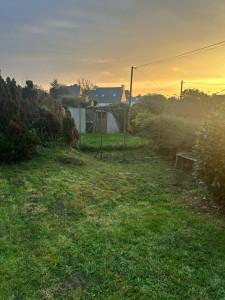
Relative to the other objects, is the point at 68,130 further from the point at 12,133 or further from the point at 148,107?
the point at 148,107

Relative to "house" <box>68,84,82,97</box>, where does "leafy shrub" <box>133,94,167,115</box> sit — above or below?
below

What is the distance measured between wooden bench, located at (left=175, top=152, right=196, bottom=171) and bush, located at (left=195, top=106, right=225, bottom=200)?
9.36 feet

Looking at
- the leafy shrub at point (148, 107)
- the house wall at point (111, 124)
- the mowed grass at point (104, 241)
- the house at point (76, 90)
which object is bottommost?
the mowed grass at point (104, 241)

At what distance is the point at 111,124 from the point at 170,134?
768 cm

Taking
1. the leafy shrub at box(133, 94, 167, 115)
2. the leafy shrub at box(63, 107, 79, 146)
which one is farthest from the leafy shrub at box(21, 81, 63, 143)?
the leafy shrub at box(133, 94, 167, 115)

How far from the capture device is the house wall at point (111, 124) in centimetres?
1569

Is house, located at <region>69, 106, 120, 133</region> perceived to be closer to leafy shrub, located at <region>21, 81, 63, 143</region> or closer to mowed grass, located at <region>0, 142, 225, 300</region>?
leafy shrub, located at <region>21, 81, 63, 143</region>

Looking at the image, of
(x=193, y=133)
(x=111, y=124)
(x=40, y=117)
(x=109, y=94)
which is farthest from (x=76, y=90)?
(x=193, y=133)

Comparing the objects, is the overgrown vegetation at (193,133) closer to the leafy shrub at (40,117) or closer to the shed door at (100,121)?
the shed door at (100,121)

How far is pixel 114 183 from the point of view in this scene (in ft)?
16.5

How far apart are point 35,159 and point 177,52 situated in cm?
1099

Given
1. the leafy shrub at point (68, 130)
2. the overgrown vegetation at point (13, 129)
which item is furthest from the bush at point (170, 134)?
the overgrown vegetation at point (13, 129)

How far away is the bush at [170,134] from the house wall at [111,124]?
5732 mm

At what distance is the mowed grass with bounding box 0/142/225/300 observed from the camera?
190 cm
